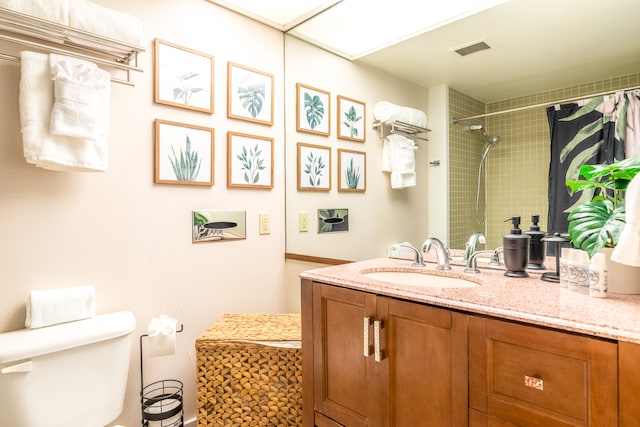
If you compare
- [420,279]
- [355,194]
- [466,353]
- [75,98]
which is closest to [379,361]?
[466,353]

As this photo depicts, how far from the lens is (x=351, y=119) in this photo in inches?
77.4

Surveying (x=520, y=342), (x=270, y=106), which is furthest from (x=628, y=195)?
(x=270, y=106)

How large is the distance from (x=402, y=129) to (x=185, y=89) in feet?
3.44

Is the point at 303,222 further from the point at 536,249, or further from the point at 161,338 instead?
the point at 536,249

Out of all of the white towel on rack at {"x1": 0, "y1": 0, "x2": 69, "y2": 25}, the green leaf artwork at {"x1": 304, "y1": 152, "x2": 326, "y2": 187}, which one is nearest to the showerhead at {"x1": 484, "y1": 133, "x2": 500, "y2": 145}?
the green leaf artwork at {"x1": 304, "y1": 152, "x2": 326, "y2": 187}

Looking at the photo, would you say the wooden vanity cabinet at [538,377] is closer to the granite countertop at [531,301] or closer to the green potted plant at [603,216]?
the granite countertop at [531,301]

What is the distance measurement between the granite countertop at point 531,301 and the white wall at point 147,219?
76 centimetres

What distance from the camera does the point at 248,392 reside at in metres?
1.53

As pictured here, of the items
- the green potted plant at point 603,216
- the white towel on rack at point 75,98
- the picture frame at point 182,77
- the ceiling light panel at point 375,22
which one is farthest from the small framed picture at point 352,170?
the white towel on rack at point 75,98

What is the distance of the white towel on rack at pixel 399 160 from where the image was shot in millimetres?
1725

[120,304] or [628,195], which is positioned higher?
[628,195]

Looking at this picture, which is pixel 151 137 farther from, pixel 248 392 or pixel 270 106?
pixel 248 392

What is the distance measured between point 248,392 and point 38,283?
0.91 meters

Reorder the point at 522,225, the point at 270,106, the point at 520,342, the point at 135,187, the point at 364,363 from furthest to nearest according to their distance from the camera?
the point at 270,106 < the point at 135,187 < the point at 522,225 < the point at 364,363 < the point at 520,342
